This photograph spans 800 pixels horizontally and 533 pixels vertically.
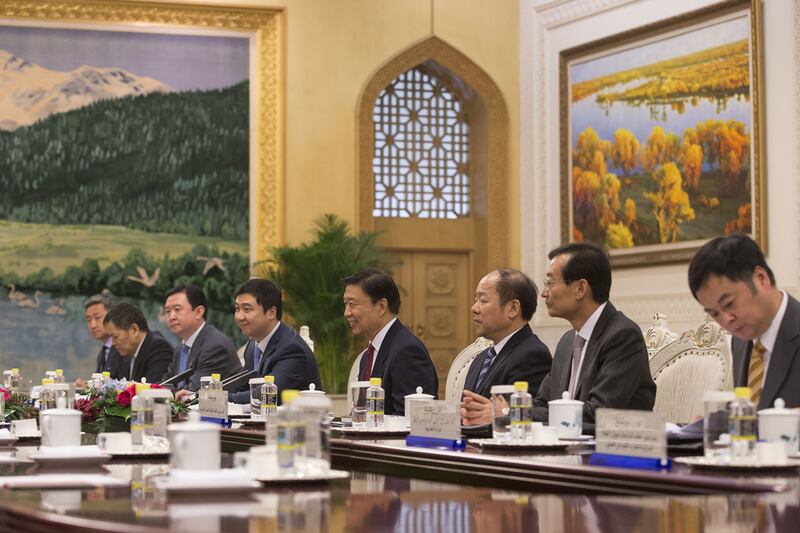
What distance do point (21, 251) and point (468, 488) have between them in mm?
9517

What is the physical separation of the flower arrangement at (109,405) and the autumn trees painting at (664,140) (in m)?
6.22

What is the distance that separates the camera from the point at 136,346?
9.05 m

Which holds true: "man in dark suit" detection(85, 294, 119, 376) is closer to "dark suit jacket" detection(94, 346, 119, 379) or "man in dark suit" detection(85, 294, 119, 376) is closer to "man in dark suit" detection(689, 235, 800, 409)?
"dark suit jacket" detection(94, 346, 119, 379)

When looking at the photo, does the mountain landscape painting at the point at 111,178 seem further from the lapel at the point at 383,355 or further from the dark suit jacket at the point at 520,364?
the dark suit jacket at the point at 520,364

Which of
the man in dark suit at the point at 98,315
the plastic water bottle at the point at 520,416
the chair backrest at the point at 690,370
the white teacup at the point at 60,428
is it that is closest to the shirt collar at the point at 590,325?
the chair backrest at the point at 690,370

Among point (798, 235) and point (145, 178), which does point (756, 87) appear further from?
point (145, 178)

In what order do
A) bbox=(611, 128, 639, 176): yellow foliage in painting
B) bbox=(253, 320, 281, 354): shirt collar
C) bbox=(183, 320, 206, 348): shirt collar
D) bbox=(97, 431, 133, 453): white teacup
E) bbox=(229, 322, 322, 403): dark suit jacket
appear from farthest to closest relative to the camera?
bbox=(611, 128, 639, 176): yellow foliage in painting
bbox=(183, 320, 206, 348): shirt collar
bbox=(253, 320, 281, 354): shirt collar
bbox=(229, 322, 322, 403): dark suit jacket
bbox=(97, 431, 133, 453): white teacup

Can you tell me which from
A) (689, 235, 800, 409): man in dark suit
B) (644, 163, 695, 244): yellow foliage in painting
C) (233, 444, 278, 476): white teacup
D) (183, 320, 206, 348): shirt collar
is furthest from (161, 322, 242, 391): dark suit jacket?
(644, 163, 695, 244): yellow foliage in painting

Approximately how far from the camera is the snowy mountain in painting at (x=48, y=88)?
11.5 meters

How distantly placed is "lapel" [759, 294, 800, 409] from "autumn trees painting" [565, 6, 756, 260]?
22.4 ft

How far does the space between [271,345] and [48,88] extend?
615 cm

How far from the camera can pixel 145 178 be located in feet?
39.0

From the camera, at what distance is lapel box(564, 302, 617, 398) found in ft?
13.9

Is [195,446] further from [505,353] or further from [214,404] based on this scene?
[505,353]
